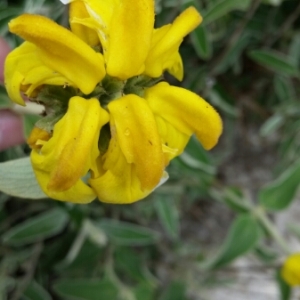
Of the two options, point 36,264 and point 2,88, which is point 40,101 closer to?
point 2,88

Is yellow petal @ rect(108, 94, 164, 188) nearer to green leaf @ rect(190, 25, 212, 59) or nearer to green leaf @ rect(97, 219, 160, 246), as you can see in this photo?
green leaf @ rect(190, 25, 212, 59)

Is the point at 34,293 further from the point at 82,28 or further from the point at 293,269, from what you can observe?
the point at 82,28

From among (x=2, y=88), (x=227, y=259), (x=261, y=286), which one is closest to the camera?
(x=2, y=88)

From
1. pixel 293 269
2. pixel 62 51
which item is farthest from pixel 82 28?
pixel 293 269

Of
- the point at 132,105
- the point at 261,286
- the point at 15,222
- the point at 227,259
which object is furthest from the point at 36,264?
the point at 132,105

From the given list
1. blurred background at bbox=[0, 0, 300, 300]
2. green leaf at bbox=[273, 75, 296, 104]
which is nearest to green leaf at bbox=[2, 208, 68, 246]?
blurred background at bbox=[0, 0, 300, 300]

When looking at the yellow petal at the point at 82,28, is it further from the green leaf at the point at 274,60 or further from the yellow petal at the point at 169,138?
the green leaf at the point at 274,60

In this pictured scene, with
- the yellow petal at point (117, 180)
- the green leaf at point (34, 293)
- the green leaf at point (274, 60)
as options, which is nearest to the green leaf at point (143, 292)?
the green leaf at point (34, 293)
